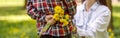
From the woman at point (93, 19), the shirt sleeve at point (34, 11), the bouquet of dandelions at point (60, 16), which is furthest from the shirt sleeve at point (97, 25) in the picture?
the shirt sleeve at point (34, 11)

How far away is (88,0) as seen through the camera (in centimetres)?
564

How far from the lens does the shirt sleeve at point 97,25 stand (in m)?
5.42

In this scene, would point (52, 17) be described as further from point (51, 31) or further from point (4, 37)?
point (4, 37)

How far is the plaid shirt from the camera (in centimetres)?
534

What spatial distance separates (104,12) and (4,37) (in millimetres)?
5704

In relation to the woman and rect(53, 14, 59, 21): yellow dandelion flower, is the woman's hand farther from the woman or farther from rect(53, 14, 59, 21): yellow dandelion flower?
the woman

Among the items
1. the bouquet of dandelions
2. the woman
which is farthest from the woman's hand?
the woman

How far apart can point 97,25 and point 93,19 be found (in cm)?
8

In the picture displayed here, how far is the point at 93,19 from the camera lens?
548cm

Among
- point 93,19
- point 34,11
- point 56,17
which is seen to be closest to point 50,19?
point 56,17

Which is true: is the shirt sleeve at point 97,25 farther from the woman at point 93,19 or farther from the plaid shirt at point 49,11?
the plaid shirt at point 49,11

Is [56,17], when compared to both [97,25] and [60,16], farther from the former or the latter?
[97,25]

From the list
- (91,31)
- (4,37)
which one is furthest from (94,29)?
(4,37)

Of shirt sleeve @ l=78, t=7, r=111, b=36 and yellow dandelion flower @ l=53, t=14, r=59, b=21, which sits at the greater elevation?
yellow dandelion flower @ l=53, t=14, r=59, b=21
